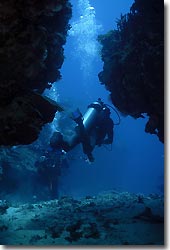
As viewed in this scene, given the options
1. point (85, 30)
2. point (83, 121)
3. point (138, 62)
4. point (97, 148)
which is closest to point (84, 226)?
point (83, 121)

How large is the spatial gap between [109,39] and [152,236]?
5.82 meters

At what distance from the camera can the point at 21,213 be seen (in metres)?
6.64

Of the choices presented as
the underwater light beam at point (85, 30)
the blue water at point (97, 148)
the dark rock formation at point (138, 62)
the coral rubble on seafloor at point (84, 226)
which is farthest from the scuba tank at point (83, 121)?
the underwater light beam at point (85, 30)

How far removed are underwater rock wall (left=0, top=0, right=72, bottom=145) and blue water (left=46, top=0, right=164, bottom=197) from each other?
5248 mm

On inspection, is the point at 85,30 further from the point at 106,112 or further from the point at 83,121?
the point at 83,121

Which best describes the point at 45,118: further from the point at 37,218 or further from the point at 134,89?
the point at 134,89

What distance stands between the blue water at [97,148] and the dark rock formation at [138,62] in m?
1.85

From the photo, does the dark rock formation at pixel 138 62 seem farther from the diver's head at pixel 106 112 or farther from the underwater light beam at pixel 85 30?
the underwater light beam at pixel 85 30

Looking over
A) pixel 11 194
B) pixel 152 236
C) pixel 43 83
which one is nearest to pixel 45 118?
pixel 43 83

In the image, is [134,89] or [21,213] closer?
[21,213]

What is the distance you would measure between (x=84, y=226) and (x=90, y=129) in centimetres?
342

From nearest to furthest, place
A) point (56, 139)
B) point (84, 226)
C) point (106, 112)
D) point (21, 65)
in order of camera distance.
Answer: point (21, 65), point (84, 226), point (56, 139), point (106, 112)

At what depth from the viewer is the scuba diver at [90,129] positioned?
7438 millimetres

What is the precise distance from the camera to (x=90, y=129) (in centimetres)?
809
